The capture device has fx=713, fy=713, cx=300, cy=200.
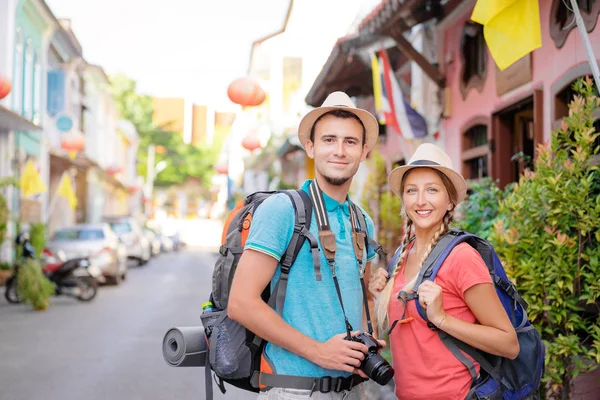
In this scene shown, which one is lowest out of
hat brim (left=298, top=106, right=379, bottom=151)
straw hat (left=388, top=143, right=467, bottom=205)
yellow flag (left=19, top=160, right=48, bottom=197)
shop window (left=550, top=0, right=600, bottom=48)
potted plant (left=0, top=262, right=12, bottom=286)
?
potted plant (left=0, top=262, right=12, bottom=286)

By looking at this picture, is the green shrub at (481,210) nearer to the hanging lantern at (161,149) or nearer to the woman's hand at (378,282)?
the woman's hand at (378,282)

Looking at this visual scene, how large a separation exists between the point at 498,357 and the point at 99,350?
25.0ft

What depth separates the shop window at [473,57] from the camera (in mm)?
10008

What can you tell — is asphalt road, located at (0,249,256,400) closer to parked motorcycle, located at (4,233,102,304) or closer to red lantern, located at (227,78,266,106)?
parked motorcycle, located at (4,233,102,304)

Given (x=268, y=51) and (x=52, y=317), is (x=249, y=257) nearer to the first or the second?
(x=52, y=317)

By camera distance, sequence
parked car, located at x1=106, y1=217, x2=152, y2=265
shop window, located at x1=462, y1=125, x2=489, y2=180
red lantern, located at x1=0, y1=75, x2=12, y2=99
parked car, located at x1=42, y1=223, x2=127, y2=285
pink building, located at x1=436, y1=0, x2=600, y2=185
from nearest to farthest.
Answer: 1. pink building, located at x1=436, y1=0, x2=600, y2=185
2. shop window, located at x1=462, y1=125, x2=489, y2=180
3. red lantern, located at x1=0, y1=75, x2=12, y2=99
4. parked car, located at x1=42, y1=223, x2=127, y2=285
5. parked car, located at x1=106, y1=217, x2=152, y2=265

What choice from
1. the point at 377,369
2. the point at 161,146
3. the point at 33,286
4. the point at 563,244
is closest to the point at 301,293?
the point at 377,369

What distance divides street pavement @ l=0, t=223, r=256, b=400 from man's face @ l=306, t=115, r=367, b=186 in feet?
15.9

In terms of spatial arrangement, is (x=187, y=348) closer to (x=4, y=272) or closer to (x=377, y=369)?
(x=377, y=369)

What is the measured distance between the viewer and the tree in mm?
57875

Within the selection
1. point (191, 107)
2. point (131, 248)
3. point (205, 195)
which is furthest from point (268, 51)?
point (191, 107)

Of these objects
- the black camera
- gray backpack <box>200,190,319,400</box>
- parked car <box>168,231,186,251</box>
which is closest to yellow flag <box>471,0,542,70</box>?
gray backpack <box>200,190,319,400</box>

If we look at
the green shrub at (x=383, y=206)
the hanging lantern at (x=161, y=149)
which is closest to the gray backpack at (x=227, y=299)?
the green shrub at (x=383, y=206)

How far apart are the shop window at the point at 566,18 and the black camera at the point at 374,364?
4.95m
